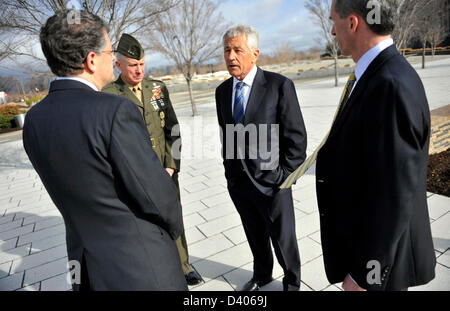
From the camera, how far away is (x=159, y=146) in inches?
111

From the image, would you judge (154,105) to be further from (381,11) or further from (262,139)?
(381,11)

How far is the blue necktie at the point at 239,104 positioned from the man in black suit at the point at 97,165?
1.12 m

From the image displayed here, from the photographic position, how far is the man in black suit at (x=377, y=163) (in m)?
1.14

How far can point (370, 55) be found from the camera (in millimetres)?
1312

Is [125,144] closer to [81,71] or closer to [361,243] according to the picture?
[81,71]

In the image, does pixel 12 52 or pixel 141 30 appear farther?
pixel 141 30

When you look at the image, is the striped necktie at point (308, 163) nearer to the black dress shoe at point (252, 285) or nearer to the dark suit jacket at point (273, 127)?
the dark suit jacket at point (273, 127)

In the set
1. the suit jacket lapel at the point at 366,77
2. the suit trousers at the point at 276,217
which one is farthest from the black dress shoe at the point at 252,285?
the suit jacket lapel at the point at 366,77

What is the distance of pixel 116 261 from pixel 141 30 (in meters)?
6.49

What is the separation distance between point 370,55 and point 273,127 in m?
1.12

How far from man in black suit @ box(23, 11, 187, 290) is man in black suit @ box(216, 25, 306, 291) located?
104cm

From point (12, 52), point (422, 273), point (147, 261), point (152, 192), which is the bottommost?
point (422, 273)
